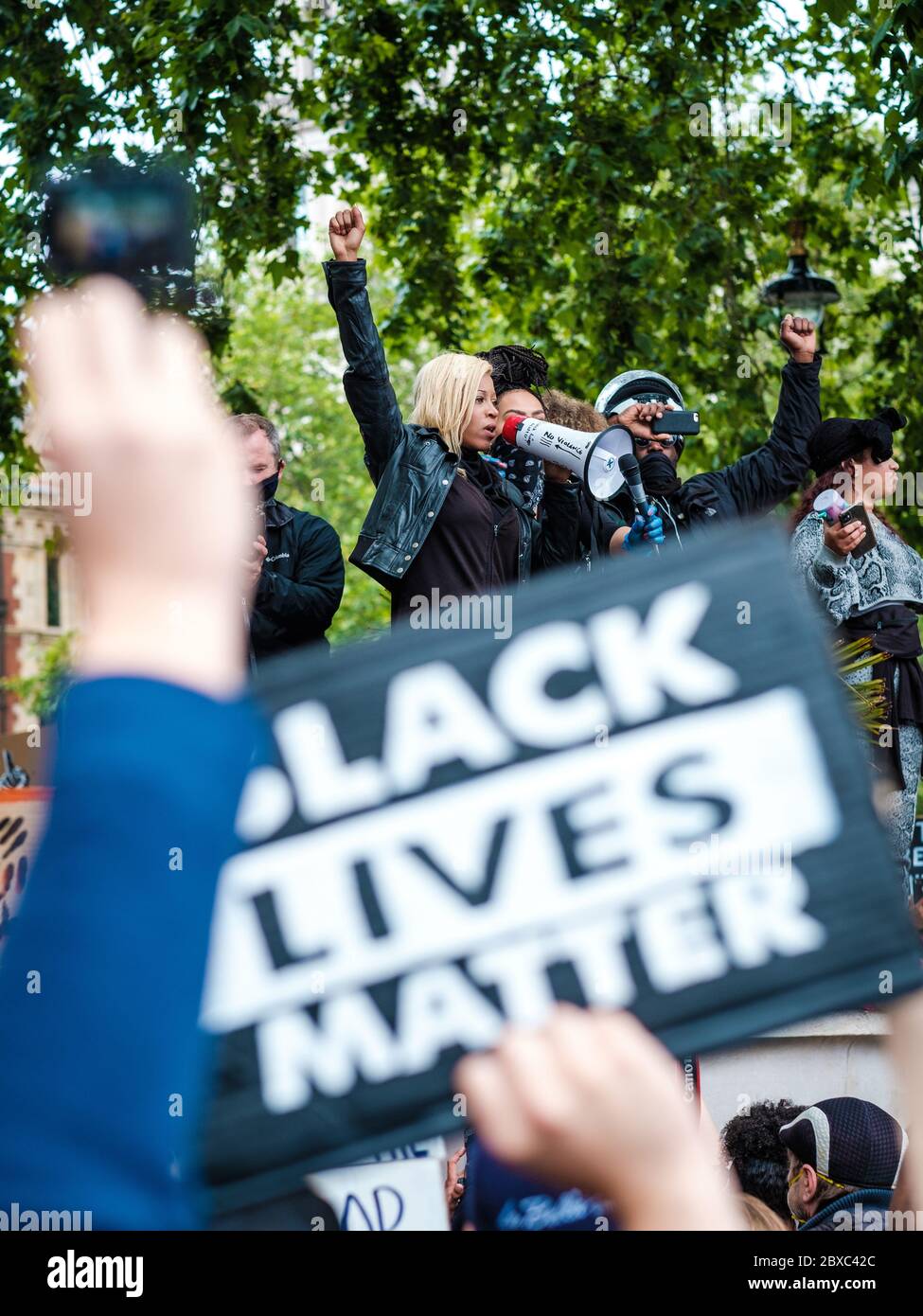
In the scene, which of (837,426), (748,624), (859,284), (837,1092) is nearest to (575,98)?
(859,284)

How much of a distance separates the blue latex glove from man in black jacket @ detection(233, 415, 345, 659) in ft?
2.65

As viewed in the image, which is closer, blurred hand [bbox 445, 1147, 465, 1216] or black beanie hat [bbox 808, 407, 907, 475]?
blurred hand [bbox 445, 1147, 465, 1216]

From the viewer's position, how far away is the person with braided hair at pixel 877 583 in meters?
4.71

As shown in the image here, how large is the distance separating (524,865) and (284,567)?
3.91m

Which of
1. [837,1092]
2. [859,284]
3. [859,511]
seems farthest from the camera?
[859,284]

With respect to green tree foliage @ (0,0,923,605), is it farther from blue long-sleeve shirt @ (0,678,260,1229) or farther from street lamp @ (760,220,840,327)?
blue long-sleeve shirt @ (0,678,260,1229)

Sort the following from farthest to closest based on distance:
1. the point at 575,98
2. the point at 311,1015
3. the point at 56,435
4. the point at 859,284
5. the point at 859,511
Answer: the point at 859,284, the point at 575,98, the point at 859,511, the point at 311,1015, the point at 56,435

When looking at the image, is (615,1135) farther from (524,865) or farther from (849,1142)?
(849,1142)

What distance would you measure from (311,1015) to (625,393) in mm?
4124

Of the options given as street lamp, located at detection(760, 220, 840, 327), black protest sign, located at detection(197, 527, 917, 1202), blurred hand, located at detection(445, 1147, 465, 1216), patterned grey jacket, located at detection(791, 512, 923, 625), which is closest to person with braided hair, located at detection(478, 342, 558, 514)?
patterned grey jacket, located at detection(791, 512, 923, 625)

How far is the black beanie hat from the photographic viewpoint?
4.93 m
